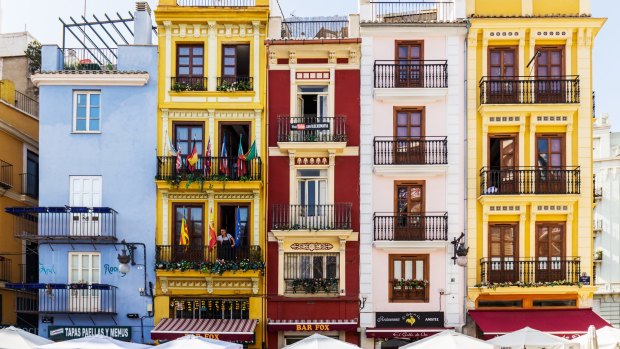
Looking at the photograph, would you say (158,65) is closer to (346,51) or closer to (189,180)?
(189,180)

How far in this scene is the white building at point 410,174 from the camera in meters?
33.2

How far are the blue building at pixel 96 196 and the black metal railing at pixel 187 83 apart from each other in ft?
2.44

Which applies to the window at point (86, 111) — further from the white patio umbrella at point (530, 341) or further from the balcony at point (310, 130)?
the white patio umbrella at point (530, 341)

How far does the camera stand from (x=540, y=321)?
1276 inches

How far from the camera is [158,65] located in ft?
113

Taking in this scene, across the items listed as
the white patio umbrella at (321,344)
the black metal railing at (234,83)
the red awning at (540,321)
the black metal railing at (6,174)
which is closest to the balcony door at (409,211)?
the red awning at (540,321)

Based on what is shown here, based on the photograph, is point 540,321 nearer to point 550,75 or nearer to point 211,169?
point 550,75

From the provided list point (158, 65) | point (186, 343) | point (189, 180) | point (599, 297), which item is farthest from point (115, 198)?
point (599, 297)

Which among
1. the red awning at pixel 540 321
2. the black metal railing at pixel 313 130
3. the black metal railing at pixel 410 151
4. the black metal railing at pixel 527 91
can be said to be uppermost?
the black metal railing at pixel 527 91

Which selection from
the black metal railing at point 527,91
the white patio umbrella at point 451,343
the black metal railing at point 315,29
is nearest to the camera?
the white patio umbrella at point 451,343

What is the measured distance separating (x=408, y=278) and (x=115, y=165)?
11287 mm

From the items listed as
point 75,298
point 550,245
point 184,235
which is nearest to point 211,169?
point 184,235

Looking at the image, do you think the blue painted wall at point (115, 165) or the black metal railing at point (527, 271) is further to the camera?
the blue painted wall at point (115, 165)

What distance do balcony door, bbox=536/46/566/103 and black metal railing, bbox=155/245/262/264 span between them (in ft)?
38.1
